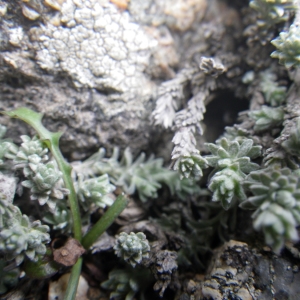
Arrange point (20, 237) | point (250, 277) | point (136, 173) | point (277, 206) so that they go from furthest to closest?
point (136, 173) < point (250, 277) < point (20, 237) < point (277, 206)

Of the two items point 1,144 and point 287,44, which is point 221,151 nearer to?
point 287,44

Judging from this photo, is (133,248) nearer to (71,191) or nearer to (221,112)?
(71,191)

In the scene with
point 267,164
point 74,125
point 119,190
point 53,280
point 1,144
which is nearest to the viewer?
point 267,164

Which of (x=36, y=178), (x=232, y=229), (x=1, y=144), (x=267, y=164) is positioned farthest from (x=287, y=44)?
(x=1, y=144)

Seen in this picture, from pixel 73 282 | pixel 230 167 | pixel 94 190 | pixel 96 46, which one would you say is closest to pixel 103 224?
pixel 94 190

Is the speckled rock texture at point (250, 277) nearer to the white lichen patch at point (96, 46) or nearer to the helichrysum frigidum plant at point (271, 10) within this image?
the white lichen patch at point (96, 46)

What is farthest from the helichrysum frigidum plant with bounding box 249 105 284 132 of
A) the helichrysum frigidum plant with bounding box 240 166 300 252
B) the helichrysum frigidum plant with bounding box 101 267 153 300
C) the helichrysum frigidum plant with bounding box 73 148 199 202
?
the helichrysum frigidum plant with bounding box 101 267 153 300

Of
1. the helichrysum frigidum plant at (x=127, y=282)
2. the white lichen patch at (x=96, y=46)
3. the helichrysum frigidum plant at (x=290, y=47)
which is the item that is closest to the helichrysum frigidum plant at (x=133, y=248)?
the helichrysum frigidum plant at (x=127, y=282)
